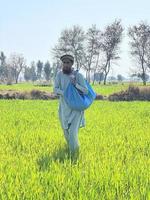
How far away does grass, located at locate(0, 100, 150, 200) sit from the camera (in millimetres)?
4363

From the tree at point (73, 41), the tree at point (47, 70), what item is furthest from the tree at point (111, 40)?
the tree at point (47, 70)

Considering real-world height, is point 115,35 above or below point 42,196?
above

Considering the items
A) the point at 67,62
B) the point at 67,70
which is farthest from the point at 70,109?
the point at 67,62

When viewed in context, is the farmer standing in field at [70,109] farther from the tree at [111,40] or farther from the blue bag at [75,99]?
the tree at [111,40]

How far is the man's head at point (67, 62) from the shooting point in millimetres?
6578

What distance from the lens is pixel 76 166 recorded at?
5.59 metres

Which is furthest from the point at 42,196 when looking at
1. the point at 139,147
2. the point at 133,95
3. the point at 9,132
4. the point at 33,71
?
Result: the point at 33,71

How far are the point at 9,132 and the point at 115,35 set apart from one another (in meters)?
46.0

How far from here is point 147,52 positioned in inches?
1999

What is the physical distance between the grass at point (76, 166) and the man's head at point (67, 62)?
1310 mm

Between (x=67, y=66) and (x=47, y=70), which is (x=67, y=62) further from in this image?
(x=47, y=70)

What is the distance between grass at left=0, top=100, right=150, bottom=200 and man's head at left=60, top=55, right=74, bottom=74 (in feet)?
4.30

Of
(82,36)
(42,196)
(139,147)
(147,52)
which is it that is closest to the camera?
(42,196)

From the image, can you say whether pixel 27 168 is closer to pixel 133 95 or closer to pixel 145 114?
pixel 145 114
